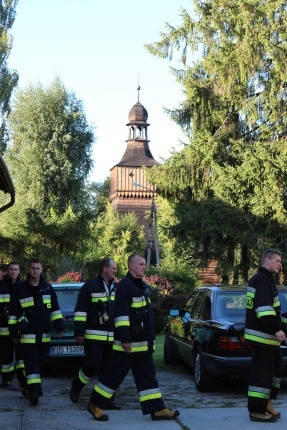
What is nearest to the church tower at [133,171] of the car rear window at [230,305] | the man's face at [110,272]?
the car rear window at [230,305]

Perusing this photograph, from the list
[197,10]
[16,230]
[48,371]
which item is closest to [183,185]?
[197,10]

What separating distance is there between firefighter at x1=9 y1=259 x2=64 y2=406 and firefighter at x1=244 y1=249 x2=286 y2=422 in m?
2.71

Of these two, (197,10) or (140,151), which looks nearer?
(197,10)

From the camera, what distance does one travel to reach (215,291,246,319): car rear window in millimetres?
11227

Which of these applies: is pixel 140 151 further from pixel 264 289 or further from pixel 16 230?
pixel 264 289

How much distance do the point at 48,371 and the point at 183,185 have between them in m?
19.7

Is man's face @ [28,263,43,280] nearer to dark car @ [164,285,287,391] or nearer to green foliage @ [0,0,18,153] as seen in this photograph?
dark car @ [164,285,287,391]

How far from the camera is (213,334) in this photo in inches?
417

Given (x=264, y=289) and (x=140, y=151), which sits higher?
(x=140, y=151)

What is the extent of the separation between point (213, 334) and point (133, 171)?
3627 inches

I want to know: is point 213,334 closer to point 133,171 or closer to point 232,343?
point 232,343

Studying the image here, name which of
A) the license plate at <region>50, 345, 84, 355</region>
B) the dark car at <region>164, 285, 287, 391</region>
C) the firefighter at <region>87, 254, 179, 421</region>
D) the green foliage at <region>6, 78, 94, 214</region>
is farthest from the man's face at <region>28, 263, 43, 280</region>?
the green foliage at <region>6, 78, 94, 214</region>

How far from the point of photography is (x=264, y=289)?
823cm

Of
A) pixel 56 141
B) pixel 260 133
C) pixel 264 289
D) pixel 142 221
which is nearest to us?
pixel 264 289
